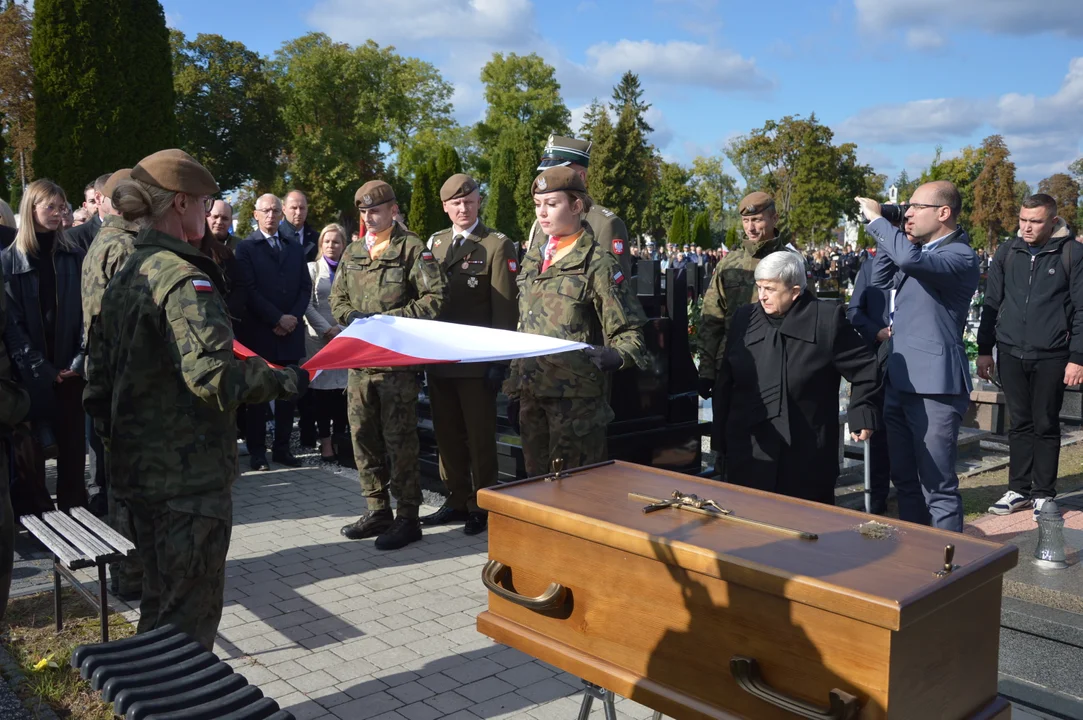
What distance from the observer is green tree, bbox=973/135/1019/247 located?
5522 cm

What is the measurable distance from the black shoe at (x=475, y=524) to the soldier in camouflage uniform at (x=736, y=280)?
5.72 feet

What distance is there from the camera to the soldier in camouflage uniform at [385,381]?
5.88 metres

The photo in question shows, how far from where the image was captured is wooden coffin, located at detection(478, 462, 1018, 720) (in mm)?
1924

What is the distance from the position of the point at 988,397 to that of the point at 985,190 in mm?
53156

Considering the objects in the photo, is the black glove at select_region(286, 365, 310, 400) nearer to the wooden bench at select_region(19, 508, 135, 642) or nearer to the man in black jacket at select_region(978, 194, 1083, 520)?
the wooden bench at select_region(19, 508, 135, 642)

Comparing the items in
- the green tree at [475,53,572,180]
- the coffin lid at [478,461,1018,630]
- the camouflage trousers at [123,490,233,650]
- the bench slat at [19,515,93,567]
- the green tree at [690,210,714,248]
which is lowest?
the bench slat at [19,515,93,567]

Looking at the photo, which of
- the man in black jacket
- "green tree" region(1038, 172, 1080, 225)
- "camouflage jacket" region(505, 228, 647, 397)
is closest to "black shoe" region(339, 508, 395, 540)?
"camouflage jacket" region(505, 228, 647, 397)

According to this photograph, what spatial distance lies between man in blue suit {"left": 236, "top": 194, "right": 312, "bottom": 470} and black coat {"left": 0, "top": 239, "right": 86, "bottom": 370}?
5.03 feet

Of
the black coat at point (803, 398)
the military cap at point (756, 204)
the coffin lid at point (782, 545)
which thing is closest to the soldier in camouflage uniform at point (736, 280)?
the military cap at point (756, 204)

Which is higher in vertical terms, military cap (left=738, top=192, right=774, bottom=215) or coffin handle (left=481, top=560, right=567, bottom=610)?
military cap (left=738, top=192, right=774, bottom=215)

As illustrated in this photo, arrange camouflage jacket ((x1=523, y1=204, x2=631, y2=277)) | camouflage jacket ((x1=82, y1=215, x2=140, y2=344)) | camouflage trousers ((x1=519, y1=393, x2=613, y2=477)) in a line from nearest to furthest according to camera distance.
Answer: camouflage jacket ((x1=82, y1=215, x2=140, y2=344))
camouflage trousers ((x1=519, y1=393, x2=613, y2=477))
camouflage jacket ((x1=523, y1=204, x2=631, y2=277))

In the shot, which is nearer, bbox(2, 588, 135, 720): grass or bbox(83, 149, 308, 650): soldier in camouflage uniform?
bbox(83, 149, 308, 650): soldier in camouflage uniform

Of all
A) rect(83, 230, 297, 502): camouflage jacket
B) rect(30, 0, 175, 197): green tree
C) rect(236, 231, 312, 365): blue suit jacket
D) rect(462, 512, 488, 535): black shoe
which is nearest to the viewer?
rect(83, 230, 297, 502): camouflage jacket

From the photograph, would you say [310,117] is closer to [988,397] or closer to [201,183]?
[988,397]
